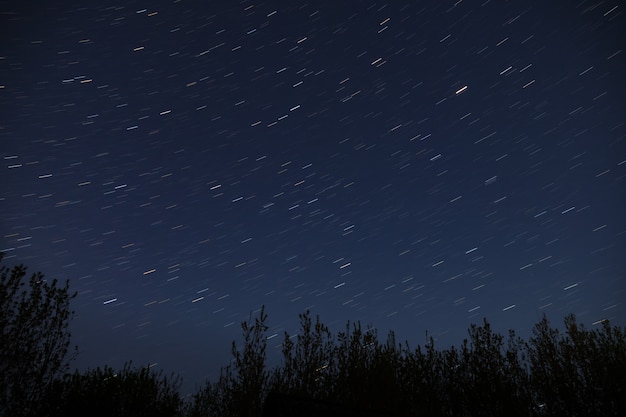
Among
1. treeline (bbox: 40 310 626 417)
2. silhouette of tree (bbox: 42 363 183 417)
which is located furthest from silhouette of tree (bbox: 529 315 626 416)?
silhouette of tree (bbox: 42 363 183 417)

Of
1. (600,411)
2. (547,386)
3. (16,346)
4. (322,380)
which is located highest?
(16,346)

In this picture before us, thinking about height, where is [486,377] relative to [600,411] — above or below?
above

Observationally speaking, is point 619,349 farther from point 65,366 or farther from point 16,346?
point 16,346

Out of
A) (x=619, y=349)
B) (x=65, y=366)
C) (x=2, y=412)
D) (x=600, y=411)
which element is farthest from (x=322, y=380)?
(x=619, y=349)

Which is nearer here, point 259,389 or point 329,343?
point 259,389

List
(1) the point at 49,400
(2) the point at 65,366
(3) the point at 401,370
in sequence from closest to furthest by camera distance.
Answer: (2) the point at 65,366
(1) the point at 49,400
(3) the point at 401,370

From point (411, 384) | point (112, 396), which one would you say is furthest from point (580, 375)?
point (112, 396)

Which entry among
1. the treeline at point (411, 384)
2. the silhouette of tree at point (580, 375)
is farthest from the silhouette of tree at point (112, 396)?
the silhouette of tree at point (580, 375)

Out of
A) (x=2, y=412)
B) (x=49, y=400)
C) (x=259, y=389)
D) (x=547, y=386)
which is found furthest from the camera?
(x=547, y=386)

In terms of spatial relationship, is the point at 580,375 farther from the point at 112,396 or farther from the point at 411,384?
the point at 112,396

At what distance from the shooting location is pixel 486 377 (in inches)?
703

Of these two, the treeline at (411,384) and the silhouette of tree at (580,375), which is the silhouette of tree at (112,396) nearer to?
the treeline at (411,384)

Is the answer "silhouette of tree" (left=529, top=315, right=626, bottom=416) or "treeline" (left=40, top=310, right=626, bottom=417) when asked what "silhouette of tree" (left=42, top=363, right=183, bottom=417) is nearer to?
"treeline" (left=40, top=310, right=626, bottom=417)

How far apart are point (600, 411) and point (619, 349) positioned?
13.8 feet
